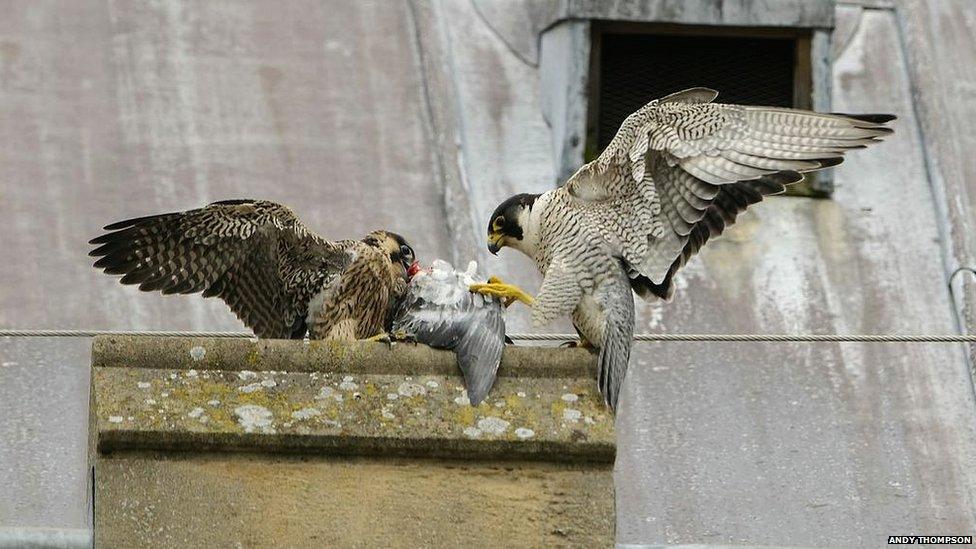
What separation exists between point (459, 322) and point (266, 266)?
203cm

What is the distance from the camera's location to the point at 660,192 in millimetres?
6250

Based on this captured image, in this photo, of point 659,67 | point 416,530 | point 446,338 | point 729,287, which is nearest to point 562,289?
point 446,338

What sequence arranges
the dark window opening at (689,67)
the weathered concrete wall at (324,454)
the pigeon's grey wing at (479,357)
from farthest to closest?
1. the dark window opening at (689,67)
2. the pigeon's grey wing at (479,357)
3. the weathered concrete wall at (324,454)

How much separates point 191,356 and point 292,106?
219 inches

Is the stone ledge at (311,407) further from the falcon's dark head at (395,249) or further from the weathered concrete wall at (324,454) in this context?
the falcon's dark head at (395,249)

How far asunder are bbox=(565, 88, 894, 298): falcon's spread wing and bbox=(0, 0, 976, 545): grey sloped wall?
189 cm

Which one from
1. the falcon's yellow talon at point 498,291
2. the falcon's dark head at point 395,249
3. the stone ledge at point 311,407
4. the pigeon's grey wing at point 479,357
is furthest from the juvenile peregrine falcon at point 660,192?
the stone ledge at point 311,407

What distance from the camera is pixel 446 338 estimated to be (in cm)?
475

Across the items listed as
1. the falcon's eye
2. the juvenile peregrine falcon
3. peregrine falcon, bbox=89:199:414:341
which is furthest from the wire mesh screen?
the juvenile peregrine falcon

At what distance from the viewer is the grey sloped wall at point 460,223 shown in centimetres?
812

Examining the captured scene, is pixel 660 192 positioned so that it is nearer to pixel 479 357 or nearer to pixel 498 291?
pixel 498 291

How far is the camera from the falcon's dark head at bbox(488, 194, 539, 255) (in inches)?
259

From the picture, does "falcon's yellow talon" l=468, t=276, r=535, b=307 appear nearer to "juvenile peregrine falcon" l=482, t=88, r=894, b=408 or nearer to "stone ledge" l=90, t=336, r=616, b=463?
"juvenile peregrine falcon" l=482, t=88, r=894, b=408

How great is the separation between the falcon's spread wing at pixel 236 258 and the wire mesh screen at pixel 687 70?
310 cm
